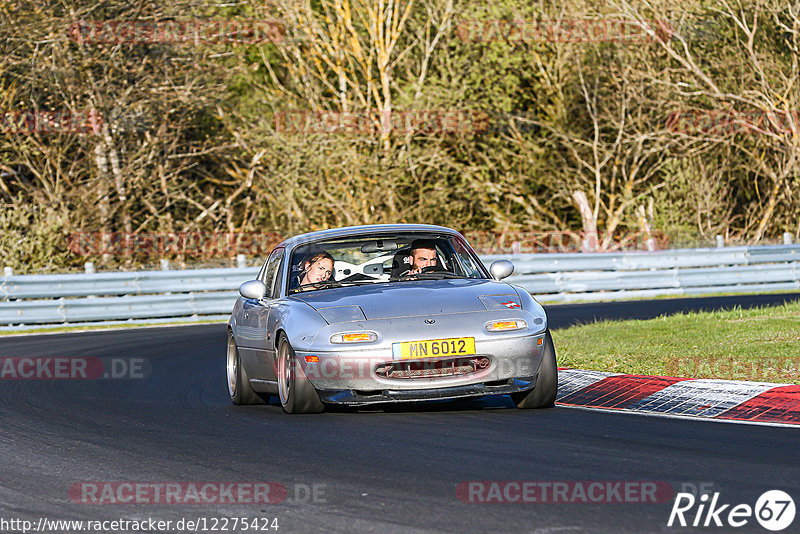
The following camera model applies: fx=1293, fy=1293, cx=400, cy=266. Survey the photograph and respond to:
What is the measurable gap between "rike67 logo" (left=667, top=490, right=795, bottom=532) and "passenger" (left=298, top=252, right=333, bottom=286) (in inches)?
191

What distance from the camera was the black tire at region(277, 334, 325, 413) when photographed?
8859mm

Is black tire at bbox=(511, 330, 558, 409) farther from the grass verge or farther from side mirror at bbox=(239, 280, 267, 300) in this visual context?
the grass verge

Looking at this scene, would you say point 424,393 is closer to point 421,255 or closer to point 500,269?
point 500,269

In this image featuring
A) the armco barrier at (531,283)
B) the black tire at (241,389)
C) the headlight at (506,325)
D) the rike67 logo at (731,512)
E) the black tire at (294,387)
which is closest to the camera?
the rike67 logo at (731,512)

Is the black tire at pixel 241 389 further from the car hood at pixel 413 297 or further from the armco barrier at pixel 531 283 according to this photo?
the armco barrier at pixel 531 283

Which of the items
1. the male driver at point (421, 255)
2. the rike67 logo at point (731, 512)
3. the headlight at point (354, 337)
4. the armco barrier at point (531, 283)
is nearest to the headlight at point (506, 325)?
the headlight at point (354, 337)

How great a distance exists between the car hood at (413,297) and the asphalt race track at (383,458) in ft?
2.41

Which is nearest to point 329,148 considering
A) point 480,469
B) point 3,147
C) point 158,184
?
point 158,184

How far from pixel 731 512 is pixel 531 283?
19.7m

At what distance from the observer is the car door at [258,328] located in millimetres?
9820

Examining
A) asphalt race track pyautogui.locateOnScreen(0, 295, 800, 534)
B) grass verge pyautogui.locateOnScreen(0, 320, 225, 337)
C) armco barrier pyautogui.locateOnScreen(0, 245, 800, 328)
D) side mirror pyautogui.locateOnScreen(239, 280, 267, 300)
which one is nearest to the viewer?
asphalt race track pyautogui.locateOnScreen(0, 295, 800, 534)

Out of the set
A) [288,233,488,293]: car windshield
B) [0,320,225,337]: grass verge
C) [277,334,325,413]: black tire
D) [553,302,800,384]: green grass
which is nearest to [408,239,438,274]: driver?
[288,233,488,293]: car windshield

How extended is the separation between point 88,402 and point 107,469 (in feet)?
12.9

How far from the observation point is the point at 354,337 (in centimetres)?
858
